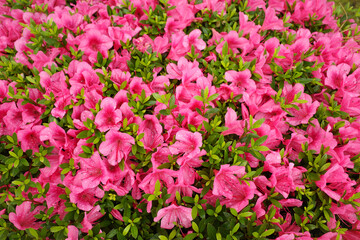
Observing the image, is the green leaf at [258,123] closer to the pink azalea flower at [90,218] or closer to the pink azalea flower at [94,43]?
the pink azalea flower at [90,218]

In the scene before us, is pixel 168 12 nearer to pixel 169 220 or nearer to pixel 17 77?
pixel 17 77

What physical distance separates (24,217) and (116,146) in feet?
2.58

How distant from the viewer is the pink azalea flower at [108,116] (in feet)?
Result: 5.79

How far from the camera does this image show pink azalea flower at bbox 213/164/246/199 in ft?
5.22

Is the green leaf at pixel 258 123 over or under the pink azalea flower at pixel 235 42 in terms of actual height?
under

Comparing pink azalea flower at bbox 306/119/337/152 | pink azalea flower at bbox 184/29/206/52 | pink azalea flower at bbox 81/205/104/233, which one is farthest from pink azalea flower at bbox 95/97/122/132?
pink azalea flower at bbox 306/119/337/152

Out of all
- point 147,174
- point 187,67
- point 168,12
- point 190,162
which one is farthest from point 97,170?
point 168,12

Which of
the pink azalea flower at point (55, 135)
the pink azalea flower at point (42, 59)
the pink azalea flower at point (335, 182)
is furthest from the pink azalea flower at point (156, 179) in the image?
the pink azalea flower at point (42, 59)

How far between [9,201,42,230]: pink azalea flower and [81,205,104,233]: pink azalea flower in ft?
1.20

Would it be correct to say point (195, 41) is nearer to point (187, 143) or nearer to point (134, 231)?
point (187, 143)

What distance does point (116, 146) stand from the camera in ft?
5.77

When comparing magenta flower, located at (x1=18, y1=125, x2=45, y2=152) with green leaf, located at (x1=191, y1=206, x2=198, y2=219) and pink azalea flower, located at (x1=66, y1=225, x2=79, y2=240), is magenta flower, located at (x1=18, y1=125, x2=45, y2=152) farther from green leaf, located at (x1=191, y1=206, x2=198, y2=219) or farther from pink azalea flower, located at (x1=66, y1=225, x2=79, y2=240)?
green leaf, located at (x1=191, y1=206, x2=198, y2=219)

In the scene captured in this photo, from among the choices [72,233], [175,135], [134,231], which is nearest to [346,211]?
[175,135]

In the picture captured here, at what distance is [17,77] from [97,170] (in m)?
1.16
